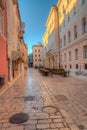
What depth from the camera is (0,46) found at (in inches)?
361

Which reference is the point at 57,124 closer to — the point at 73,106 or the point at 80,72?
the point at 73,106

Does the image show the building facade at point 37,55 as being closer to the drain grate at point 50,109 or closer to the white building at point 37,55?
the white building at point 37,55

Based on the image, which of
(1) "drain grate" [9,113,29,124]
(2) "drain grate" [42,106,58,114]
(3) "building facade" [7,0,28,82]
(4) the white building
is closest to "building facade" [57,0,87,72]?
(3) "building facade" [7,0,28,82]

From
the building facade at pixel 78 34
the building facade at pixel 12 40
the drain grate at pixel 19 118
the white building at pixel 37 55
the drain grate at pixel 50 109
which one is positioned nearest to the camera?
the drain grate at pixel 19 118

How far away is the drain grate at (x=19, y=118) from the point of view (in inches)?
169

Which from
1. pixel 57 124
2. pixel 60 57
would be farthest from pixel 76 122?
pixel 60 57

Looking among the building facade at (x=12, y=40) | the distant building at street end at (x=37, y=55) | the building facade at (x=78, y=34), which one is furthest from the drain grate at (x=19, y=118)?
the distant building at street end at (x=37, y=55)

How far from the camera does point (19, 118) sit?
4.53m

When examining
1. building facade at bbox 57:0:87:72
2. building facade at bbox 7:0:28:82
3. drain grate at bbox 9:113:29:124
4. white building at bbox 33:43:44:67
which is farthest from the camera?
white building at bbox 33:43:44:67

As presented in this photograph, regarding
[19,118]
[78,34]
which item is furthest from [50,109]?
[78,34]

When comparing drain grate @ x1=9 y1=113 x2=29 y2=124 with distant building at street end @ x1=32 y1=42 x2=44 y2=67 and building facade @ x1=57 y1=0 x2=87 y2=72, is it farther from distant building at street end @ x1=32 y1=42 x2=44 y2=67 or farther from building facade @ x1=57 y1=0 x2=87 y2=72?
distant building at street end @ x1=32 y1=42 x2=44 y2=67

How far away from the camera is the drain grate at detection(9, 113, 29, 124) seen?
4.30 metres

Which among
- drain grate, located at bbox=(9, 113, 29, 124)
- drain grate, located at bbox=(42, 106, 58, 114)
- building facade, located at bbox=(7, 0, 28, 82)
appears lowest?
drain grate, located at bbox=(9, 113, 29, 124)

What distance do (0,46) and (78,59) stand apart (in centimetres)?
1107
